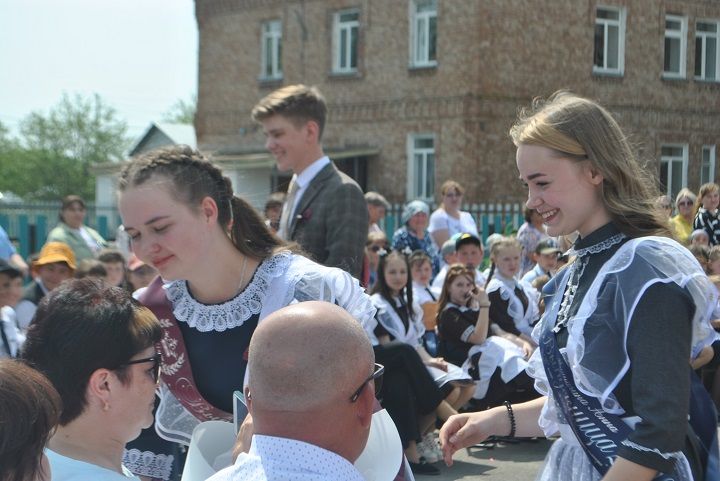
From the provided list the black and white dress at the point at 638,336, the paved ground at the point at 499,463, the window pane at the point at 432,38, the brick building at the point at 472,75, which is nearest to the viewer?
the black and white dress at the point at 638,336

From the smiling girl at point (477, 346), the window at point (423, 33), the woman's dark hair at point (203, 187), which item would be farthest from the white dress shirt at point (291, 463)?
the window at point (423, 33)

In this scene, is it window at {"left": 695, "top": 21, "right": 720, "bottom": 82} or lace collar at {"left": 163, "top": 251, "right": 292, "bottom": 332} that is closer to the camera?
lace collar at {"left": 163, "top": 251, "right": 292, "bottom": 332}

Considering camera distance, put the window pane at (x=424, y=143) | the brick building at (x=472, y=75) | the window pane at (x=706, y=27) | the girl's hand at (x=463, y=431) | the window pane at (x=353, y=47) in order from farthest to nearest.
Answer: the window pane at (x=706, y=27) < the window pane at (x=353, y=47) < the window pane at (x=424, y=143) < the brick building at (x=472, y=75) < the girl's hand at (x=463, y=431)

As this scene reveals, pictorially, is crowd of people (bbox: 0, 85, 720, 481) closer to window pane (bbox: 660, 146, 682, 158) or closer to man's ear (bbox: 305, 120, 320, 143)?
man's ear (bbox: 305, 120, 320, 143)

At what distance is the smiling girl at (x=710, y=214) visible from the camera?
1244 centimetres

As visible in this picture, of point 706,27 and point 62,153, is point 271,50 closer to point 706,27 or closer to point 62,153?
point 706,27

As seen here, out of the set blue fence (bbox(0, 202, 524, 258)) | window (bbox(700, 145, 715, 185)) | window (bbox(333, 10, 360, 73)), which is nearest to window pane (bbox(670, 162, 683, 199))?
window (bbox(700, 145, 715, 185))

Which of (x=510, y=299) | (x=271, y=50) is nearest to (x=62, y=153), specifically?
(x=271, y=50)

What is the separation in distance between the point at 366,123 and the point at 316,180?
60.8 ft

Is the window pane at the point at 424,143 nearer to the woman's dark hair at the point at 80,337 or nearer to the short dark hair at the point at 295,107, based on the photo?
the short dark hair at the point at 295,107

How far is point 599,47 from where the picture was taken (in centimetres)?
2259

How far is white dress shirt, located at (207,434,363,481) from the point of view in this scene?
1.73 meters

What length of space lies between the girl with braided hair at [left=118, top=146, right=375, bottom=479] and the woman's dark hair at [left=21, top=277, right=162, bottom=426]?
39 cm

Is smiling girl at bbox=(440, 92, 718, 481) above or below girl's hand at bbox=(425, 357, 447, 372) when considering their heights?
above
